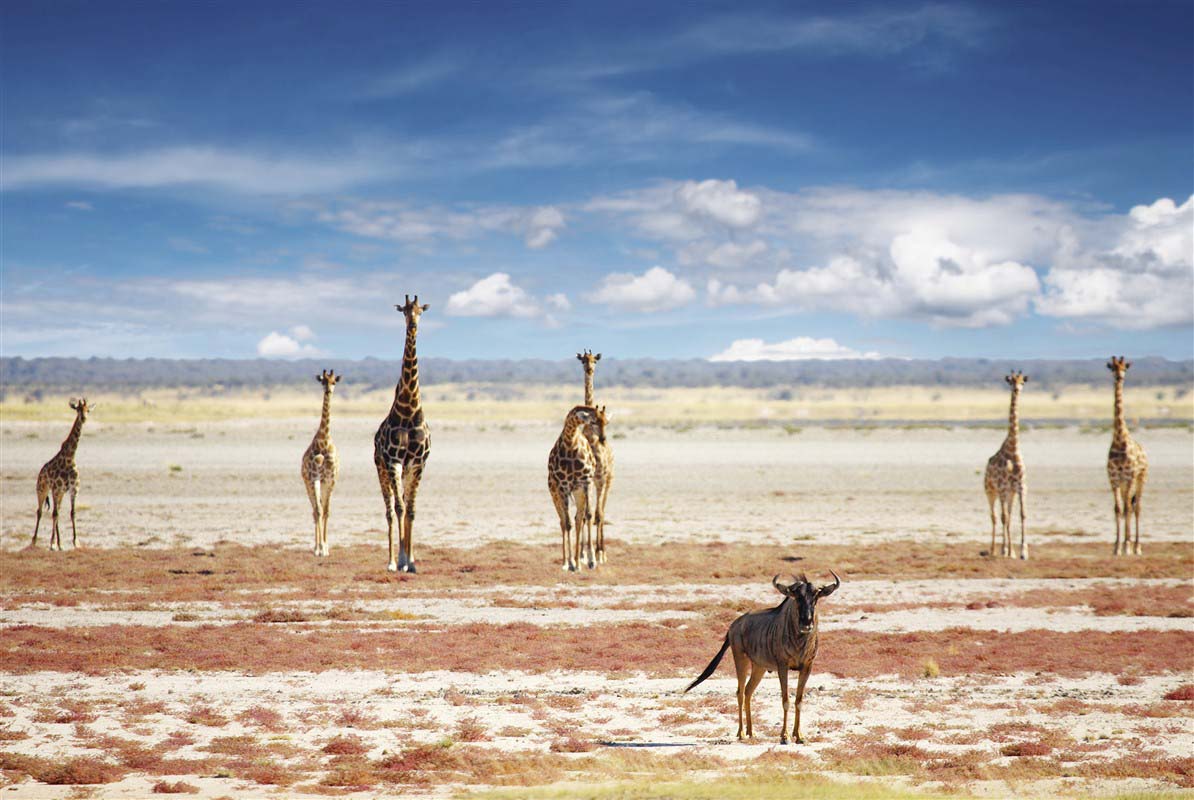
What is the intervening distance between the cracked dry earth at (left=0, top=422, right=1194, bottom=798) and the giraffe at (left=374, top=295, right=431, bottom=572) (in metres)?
0.83

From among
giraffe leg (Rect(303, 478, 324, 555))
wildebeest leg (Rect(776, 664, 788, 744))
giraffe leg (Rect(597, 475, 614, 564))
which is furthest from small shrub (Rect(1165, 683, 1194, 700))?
giraffe leg (Rect(303, 478, 324, 555))

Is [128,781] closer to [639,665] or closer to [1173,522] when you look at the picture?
[639,665]

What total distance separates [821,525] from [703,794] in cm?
2376

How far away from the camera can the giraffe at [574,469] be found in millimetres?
22172

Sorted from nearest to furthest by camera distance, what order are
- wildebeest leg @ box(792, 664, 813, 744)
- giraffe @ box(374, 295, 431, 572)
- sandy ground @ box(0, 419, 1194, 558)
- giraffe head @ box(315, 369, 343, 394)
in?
wildebeest leg @ box(792, 664, 813, 744) < giraffe @ box(374, 295, 431, 572) < giraffe head @ box(315, 369, 343, 394) < sandy ground @ box(0, 419, 1194, 558)

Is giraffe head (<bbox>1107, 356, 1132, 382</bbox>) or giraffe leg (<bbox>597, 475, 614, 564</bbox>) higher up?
giraffe head (<bbox>1107, 356, 1132, 382</bbox>)

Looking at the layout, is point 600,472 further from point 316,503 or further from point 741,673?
point 741,673

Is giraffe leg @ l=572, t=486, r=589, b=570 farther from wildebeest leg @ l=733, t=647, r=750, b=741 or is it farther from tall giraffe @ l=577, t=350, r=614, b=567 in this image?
wildebeest leg @ l=733, t=647, r=750, b=741

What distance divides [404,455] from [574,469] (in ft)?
11.1

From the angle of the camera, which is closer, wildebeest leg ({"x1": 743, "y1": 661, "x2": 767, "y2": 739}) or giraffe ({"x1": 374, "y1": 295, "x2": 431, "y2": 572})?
wildebeest leg ({"x1": 743, "y1": 661, "x2": 767, "y2": 739})

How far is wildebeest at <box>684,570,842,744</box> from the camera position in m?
9.98

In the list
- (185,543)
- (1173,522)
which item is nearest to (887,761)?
(185,543)

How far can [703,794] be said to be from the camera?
8.36 metres

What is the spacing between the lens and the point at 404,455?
72.7 ft
